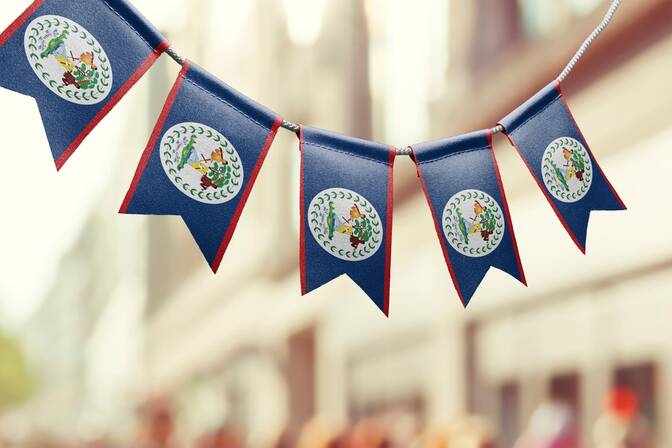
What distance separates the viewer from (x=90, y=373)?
4001 inches

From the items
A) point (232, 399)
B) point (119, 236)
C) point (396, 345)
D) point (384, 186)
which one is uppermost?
point (119, 236)

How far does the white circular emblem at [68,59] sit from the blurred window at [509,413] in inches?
372

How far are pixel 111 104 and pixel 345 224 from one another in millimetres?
745

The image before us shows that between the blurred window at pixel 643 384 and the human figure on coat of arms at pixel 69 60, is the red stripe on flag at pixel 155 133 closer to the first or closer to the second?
the human figure on coat of arms at pixel 69 60

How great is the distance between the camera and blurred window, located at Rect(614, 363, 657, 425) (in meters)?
9.60

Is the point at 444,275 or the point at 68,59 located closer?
the point at 68,59

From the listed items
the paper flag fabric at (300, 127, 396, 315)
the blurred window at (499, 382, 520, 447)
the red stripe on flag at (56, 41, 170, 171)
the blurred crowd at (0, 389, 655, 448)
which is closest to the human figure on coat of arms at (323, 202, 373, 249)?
the paper flag fabric at (300, 127, 396, 315)

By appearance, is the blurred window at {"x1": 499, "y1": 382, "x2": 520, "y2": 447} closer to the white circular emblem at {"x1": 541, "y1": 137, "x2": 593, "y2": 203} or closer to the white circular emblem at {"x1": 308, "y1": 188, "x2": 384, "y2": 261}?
the white circular emblem at {"x1": 541, "y1": 137, "x2": 593, "y2": 203}

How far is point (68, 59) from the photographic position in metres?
3.82

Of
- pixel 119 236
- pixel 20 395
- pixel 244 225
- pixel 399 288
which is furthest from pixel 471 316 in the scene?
pixel 20 395

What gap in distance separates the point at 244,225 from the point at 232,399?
4.46 meters

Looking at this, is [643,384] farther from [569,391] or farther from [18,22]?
[18,22]

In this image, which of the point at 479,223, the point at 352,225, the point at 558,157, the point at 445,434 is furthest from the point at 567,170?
the point at 445,434

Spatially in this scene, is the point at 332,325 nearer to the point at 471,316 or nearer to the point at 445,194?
the point at 471,316
